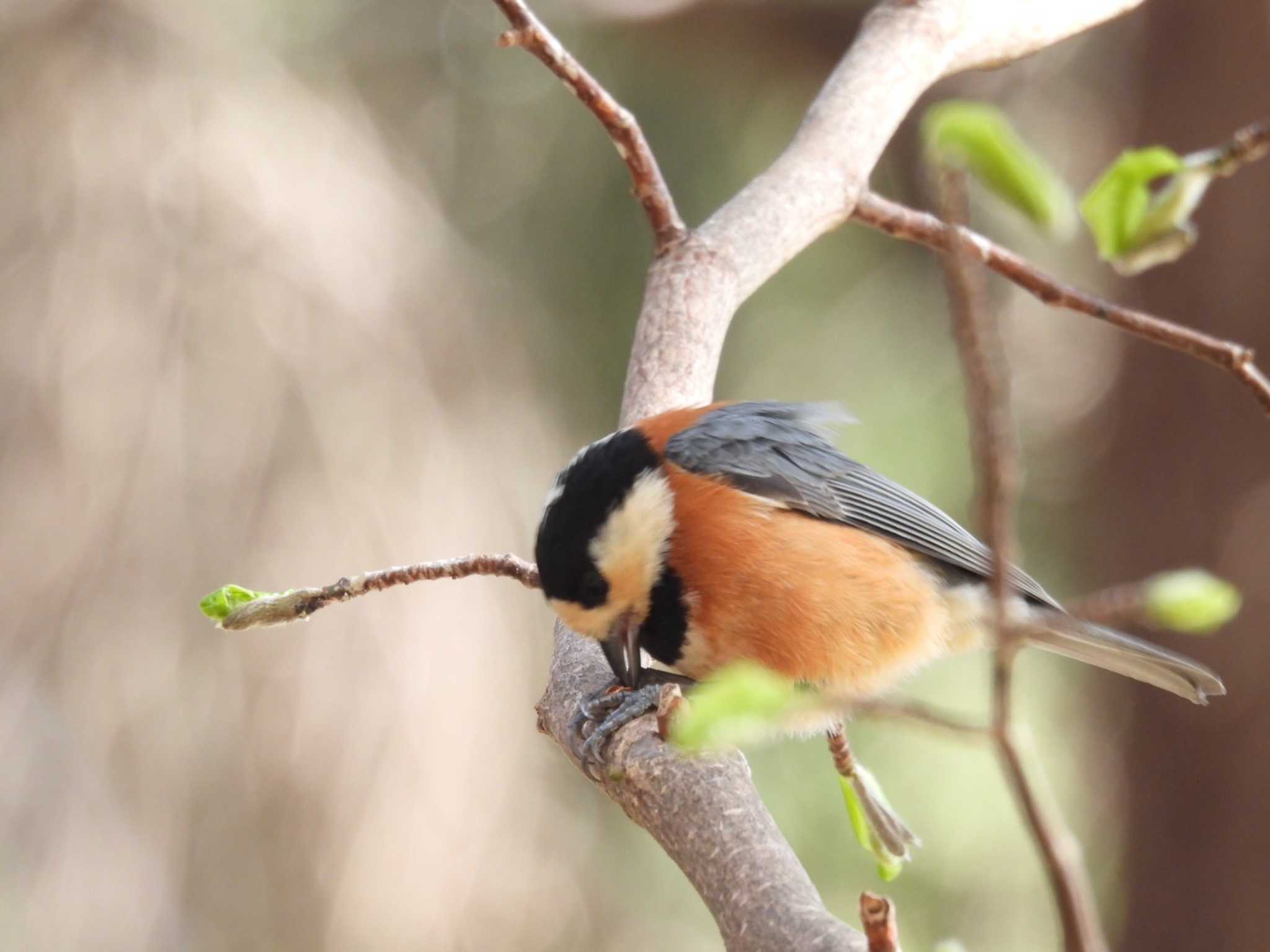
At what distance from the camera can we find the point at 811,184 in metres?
1.88

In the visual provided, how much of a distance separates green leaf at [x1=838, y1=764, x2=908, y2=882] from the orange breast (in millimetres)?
169

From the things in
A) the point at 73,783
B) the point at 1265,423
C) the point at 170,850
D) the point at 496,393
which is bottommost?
the point at 170,850

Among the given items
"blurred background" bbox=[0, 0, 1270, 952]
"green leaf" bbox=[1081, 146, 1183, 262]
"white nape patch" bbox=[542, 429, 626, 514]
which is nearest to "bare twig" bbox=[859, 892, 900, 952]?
"green leaf" bbox=[1081, 146, 1183, 262]

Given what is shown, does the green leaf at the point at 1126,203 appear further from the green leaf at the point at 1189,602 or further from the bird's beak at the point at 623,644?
the bird's beak at the point at 623,644

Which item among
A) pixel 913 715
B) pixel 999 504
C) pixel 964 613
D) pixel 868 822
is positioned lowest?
pixel 868 822

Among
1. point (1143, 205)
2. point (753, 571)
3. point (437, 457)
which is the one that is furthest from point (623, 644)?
point (437, 457)

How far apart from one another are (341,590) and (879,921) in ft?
2.19

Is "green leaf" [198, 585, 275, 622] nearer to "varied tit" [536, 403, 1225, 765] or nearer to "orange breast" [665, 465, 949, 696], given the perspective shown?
"varied tit" [536, 403, 1225, 765]

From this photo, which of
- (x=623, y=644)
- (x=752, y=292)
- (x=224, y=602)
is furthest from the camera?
(x=752, y=292)

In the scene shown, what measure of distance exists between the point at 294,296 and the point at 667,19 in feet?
5.28

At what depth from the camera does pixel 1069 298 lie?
172 centimetres

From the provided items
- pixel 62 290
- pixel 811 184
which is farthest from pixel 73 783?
pixel 811 184

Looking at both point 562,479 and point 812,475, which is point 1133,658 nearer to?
point 812,475

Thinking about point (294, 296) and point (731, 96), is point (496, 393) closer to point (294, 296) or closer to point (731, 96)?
point (294, 296)
